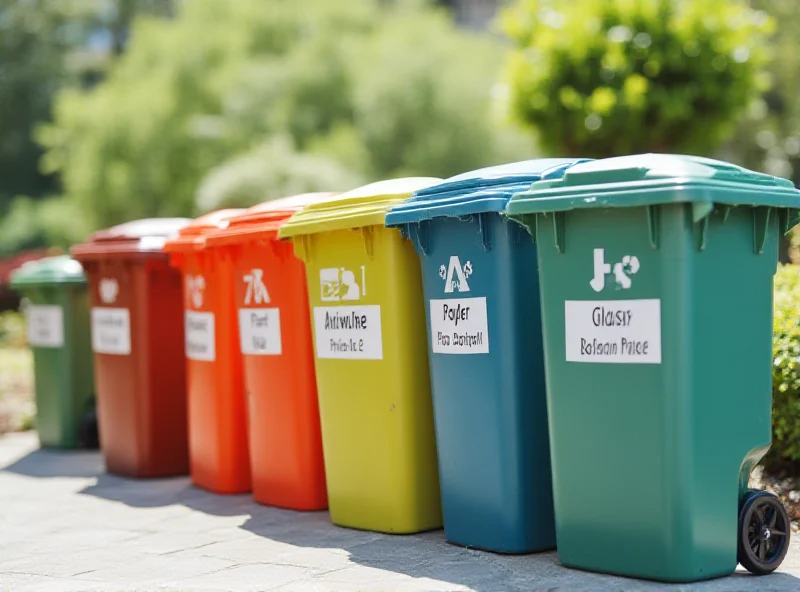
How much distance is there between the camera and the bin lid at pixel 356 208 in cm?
542

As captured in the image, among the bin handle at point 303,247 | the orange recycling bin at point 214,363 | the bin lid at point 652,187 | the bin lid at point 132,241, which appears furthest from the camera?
the bin lid at point 132,241

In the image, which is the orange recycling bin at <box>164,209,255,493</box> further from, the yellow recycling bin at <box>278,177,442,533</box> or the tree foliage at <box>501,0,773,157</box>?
the tree foliage at <box>501,0,773,157</box>

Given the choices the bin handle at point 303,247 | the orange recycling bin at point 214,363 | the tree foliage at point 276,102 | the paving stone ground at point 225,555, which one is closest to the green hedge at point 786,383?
the paving stone ground at point 225,555

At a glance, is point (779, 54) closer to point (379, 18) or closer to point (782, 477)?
point (379, 18)

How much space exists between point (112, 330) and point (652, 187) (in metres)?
4.53

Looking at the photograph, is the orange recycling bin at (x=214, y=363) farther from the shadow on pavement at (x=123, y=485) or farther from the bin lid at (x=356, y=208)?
the bin lid at (x=356, y=208)

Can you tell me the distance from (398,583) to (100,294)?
4.04 meters

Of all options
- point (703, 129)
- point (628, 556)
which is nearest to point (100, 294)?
point (628, 556)

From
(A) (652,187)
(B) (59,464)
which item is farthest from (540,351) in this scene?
(B) (59,464)

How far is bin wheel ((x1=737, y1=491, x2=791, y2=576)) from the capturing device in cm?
457

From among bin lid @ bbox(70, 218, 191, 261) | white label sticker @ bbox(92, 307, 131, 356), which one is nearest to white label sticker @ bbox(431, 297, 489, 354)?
bin lid @ bbox(70, 218, 191, 261)

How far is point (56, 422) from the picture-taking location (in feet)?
30.3

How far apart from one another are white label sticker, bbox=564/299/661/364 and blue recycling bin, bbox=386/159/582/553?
1.23ft

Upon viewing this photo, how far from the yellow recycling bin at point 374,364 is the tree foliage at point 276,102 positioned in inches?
599
